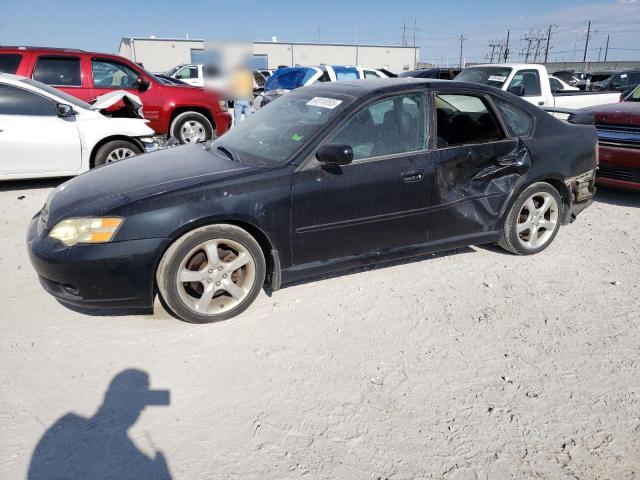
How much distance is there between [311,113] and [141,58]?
153 feet

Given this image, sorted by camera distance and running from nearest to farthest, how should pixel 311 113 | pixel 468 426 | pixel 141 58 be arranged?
pixel 468 426 → pixel 311 113 → pixel 141 58

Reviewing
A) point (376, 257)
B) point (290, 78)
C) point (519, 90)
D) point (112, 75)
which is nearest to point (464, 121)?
point (376, 257)

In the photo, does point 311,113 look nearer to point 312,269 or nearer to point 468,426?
point 312,269

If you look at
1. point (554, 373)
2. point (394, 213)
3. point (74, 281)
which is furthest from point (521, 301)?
point (74, 281)

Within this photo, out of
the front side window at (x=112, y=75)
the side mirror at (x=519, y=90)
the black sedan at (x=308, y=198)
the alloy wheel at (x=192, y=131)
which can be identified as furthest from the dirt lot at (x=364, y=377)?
the side mirror at (x=519, y=90)

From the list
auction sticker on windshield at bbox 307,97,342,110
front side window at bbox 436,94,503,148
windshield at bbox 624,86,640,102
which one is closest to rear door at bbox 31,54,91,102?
auction sticker on windshield at bbox 307,97,342,110

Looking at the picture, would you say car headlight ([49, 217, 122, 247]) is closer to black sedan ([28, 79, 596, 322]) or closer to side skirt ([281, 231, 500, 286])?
black sedan ([28, 79, 596, 322])

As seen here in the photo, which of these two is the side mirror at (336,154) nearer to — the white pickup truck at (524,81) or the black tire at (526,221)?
the black tire at (526,221)

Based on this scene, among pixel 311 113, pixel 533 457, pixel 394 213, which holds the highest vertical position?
pixel 311 113

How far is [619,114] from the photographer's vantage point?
21.0 ft

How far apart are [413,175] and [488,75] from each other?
7204 mm

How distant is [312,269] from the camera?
3.53 meters

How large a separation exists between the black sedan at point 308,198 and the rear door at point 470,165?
0.04 ft

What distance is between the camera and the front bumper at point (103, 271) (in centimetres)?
298
